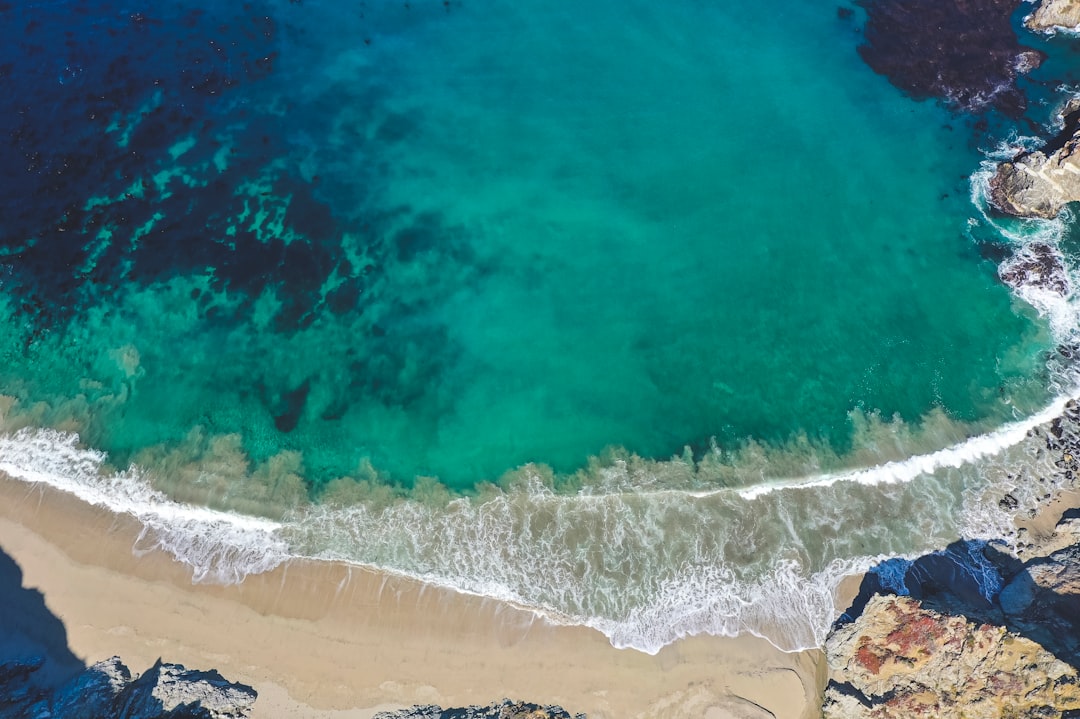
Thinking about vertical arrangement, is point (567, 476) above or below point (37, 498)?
above

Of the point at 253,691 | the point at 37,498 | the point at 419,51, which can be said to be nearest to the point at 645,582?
the point at 253,691

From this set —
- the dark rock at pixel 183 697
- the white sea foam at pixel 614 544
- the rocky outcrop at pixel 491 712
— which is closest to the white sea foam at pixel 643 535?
the white sea foam at pixel 614 544

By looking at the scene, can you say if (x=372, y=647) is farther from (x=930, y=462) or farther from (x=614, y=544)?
(x=930, y=462)

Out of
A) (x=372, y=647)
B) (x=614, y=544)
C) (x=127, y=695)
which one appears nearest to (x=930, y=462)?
(x=614, y=544)

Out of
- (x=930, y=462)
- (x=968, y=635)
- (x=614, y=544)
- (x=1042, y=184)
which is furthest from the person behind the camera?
(x=1042, y=184)

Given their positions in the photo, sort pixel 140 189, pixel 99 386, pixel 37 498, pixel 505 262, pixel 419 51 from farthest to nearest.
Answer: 1. pixel 419 51
2. pixel 140 189
3. pixel 505 262
4. pixel 99 386
5. pixel 37 498

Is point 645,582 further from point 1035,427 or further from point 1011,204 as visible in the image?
point 1011,204

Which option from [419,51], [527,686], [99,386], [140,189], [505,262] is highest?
[419,51]
